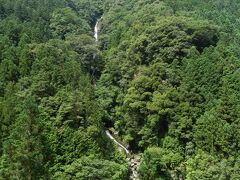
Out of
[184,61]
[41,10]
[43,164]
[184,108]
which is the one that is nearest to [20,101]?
[43,164]

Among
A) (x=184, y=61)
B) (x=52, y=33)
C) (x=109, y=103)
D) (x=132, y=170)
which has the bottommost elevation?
(x=132, y=170)

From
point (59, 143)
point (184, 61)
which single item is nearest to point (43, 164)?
point (59, 143)

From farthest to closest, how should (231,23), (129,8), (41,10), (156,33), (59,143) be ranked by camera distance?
1. (129,8)
2. (41,10)
3. (231,23)
4. (156,33)
5. (59,143)

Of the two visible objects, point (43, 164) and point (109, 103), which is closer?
point (43, 164)

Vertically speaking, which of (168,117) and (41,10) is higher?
(41,10)

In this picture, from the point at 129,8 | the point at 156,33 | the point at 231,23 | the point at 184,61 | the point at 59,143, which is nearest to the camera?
the point at 59,143

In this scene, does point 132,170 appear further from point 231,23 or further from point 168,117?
point 231,23
